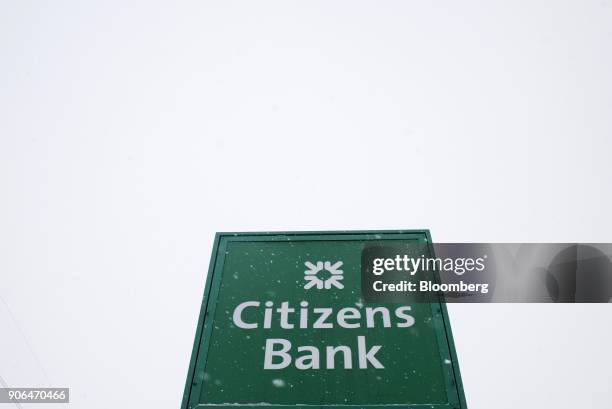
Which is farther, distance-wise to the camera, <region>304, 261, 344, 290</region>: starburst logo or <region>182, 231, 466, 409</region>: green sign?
<region>304, 261, 344, 290</region>: starburst logo

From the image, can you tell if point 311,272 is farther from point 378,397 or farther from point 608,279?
point 608,279

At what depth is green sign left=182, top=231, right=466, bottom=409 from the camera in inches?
103

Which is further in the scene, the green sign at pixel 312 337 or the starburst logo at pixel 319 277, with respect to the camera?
the starburst logo at pixel 319 277

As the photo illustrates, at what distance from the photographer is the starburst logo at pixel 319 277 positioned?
3246 millimetres

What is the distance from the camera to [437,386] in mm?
2613

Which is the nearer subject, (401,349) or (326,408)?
(326,408)

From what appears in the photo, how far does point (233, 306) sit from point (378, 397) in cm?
118

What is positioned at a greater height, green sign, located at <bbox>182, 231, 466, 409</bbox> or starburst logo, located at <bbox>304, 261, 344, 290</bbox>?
starburst logo, located at <bbox>304, 261, 344, 290</bbox>

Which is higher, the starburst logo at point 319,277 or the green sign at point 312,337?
the starburst logo at point 319,277

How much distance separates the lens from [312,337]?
290 cm

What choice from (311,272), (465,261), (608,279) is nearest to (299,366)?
(311,272)

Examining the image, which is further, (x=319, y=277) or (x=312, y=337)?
(x=319, y=277)

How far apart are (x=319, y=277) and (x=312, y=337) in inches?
21.1

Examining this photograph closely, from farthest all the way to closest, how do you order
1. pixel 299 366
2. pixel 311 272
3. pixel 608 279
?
pixel 608 279 < pixel 311 272 < pixel 299 366
